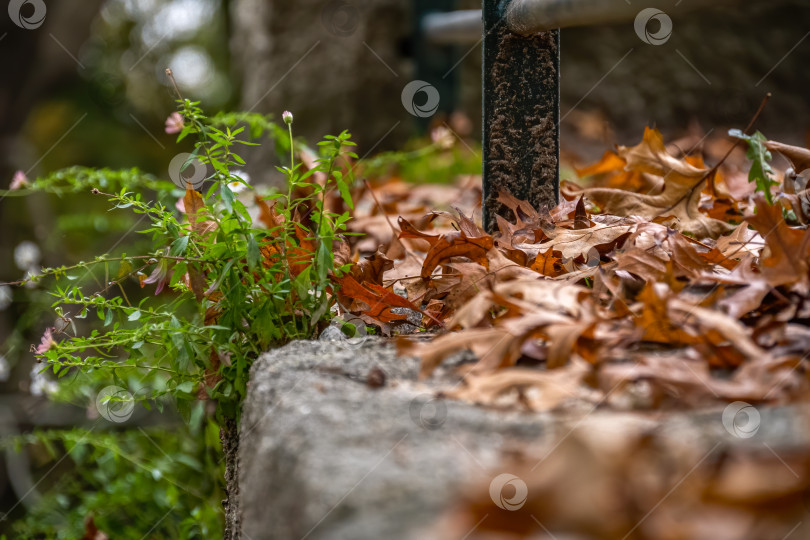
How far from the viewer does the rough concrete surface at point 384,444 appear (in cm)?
54

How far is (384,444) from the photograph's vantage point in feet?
1.99

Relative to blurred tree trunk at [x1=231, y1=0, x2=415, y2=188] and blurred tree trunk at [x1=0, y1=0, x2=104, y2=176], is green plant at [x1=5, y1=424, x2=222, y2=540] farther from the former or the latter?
blurred tree trunk at [x1=0, y1=0, x2=104, y2=176]

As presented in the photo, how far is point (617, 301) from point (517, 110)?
21.0 inches

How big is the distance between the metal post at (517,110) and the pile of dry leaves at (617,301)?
60mm

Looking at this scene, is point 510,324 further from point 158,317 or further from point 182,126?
point 182,126

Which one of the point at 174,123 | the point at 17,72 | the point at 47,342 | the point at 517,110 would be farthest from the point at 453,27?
the point at 17,72

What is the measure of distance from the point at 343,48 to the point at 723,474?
9.82 ft

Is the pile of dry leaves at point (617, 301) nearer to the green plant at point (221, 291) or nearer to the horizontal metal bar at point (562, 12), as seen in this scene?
the green plant at point (221, 291)

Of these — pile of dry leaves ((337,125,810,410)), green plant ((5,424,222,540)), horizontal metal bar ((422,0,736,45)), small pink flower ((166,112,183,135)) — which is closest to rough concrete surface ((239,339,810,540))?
pile of dry leaves ((337,125,810,410))

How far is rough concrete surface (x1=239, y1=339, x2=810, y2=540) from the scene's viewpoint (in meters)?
0.54

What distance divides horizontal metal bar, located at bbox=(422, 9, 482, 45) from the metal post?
989 mm

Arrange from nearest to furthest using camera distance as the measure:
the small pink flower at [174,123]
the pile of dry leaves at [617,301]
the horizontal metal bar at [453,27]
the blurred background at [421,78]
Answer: the pile of dry leaves at [617,301] → the small pink flower at [174,123] → the horizontal metal bar at [453,27] → the blurred background at [421,78]

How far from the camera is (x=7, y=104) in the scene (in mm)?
3570

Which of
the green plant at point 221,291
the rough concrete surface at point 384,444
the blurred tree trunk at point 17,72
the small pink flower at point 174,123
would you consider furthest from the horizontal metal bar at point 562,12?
the blurred tree trunk at point 17,72
